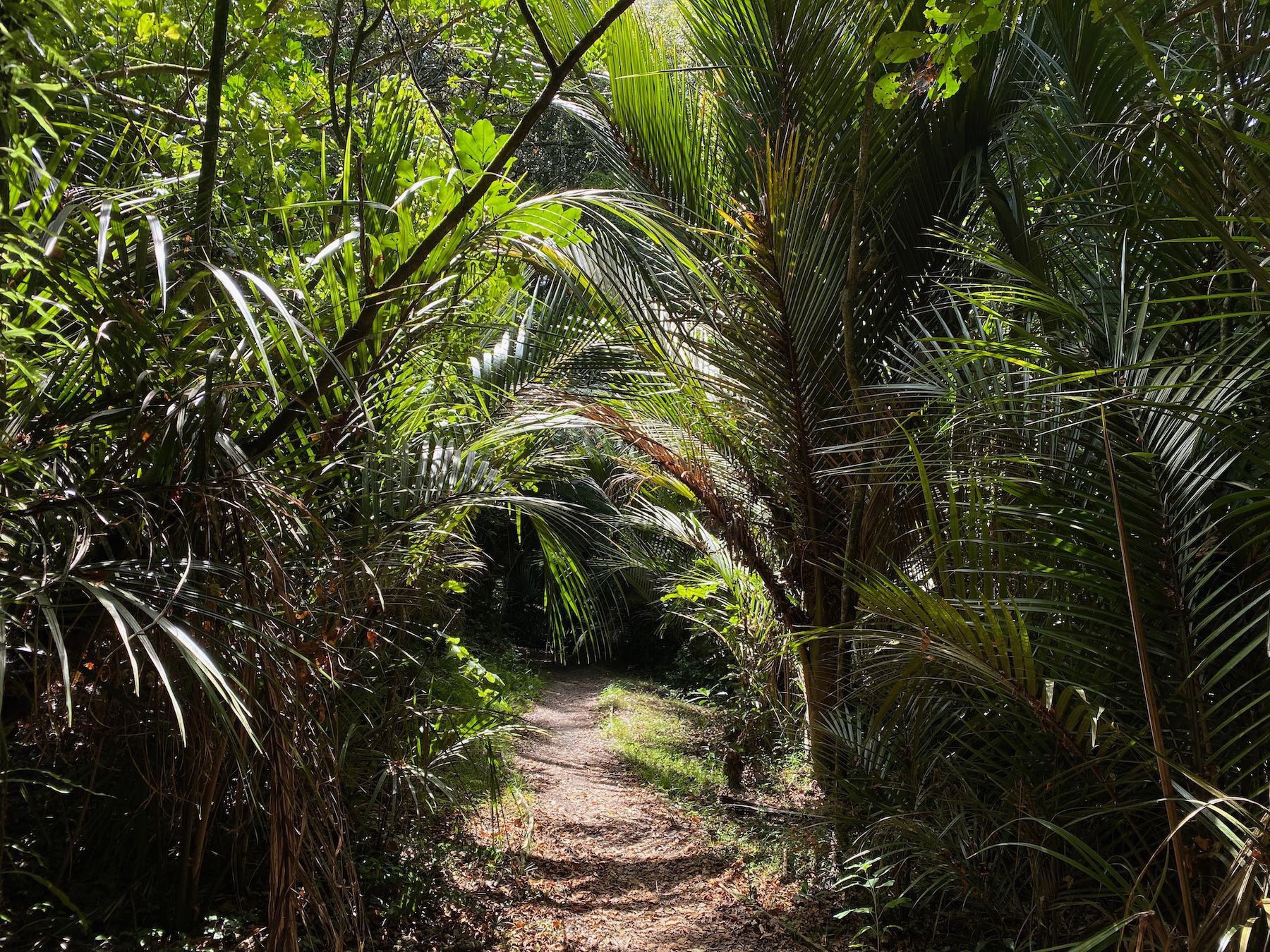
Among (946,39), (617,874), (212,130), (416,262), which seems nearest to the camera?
(212,130)

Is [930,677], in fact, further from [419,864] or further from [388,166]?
[419,864]

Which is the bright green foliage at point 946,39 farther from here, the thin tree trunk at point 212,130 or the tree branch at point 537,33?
the thin tree trunk at point 212,130

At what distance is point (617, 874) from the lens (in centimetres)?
453

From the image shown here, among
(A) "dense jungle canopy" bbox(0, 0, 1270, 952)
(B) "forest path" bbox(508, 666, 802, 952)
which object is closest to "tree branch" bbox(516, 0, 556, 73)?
(A) "dense jungle canopy" bbox(0, 0, 1270, 952)

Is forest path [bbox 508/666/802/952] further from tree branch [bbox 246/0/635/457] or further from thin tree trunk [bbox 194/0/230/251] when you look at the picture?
thin tree trunk [bbox 194/0/230/251]

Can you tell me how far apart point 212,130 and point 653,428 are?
256 cm

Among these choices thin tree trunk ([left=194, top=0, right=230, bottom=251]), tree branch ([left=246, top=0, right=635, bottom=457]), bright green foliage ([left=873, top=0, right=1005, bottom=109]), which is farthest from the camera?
bright green foliage ([left=873, top=0, right=1005, bottom=109])

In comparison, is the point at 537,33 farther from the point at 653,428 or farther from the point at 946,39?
the point at 653,428

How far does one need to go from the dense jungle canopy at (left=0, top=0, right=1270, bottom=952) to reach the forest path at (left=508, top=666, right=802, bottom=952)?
1.60 ft

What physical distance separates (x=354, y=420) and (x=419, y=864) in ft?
7.60

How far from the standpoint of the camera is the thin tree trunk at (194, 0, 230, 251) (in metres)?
1.35

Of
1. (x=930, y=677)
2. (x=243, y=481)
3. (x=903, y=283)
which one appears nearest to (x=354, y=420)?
(x=243, y=481)

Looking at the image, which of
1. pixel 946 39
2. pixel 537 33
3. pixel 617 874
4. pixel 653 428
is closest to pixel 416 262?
pixel 537 33

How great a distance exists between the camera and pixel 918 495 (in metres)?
3.26
